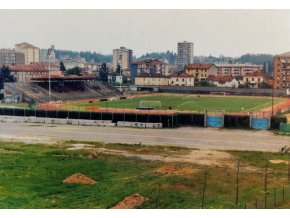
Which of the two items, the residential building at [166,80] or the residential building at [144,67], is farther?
the residential building at [144,67]

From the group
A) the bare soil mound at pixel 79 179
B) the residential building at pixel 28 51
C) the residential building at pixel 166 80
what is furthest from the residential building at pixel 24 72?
the bare soil mound at pixel 79 179

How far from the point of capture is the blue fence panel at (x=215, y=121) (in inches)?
1779

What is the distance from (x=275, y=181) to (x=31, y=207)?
12.7 metres

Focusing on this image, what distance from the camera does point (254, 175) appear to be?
25000mm

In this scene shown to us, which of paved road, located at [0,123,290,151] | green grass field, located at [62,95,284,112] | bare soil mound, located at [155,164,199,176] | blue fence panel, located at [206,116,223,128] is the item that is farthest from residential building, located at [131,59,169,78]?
bare soil mound, located at [155,164,199,176]

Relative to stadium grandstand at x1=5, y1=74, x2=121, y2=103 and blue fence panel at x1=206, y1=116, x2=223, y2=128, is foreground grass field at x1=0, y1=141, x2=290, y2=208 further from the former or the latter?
stadium grandstand at x1=5, y1=74, x2=121, y2=103

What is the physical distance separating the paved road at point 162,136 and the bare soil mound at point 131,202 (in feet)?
47.2

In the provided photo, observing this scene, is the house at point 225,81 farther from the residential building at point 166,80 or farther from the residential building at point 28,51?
the residential building at point 28,51

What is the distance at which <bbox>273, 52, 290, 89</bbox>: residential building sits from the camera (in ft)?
342

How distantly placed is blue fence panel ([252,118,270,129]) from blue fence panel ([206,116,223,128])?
3259 millimetres

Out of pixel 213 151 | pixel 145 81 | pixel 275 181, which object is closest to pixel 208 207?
pixel 275 181

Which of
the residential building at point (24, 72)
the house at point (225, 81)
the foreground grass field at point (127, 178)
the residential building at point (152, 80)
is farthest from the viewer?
the residential building at point (152, 80)

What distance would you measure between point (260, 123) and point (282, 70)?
6525 cm

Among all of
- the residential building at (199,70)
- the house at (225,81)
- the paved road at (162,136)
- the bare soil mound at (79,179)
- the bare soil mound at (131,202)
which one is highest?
the residential building at (199,70)
